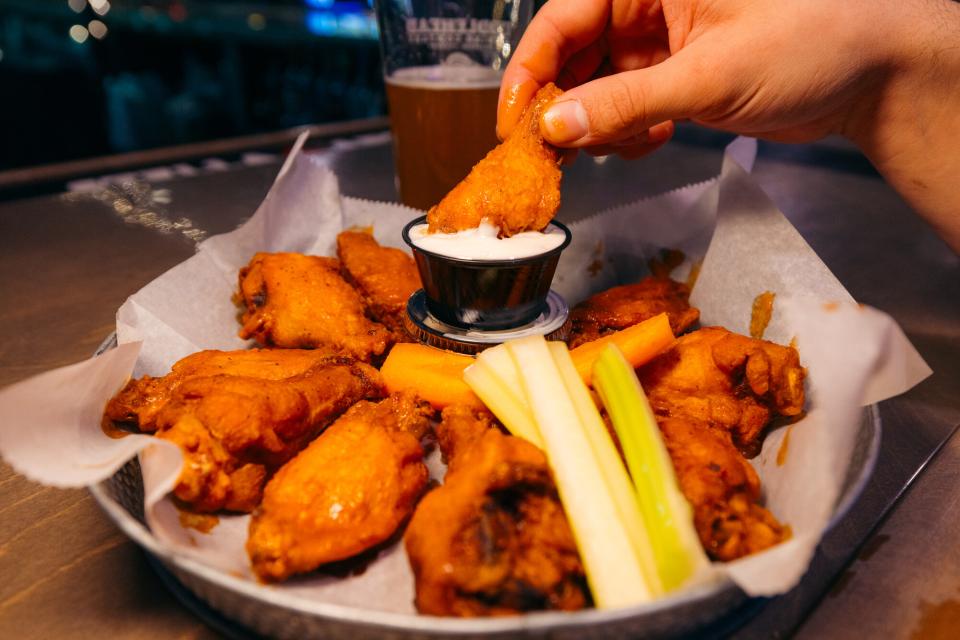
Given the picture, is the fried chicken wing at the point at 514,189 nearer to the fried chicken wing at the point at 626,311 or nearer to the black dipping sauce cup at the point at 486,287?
the black dipping sauce cup at the point at 486,287

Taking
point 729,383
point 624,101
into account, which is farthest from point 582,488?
point 624,101

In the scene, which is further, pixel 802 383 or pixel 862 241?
pixel 862 241

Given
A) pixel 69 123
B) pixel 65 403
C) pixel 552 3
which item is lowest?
pixel 69 123

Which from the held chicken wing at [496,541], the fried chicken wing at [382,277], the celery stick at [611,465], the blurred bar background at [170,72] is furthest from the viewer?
the blurred bar background at [170,72]

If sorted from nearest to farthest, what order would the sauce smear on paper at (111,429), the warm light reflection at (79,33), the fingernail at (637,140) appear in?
the sauce smear on paper at (111,429) → the fingernail at (637,140) → the warm light reflection at (79,33)

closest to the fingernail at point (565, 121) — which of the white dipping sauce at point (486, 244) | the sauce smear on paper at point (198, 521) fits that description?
the white dipping sauce at point (486, 244)

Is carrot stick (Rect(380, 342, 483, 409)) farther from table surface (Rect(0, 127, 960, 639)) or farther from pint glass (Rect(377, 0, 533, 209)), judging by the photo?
pint glass (Rect(377, 0, 533, 209))

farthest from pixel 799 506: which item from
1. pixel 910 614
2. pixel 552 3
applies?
pixel 552 3

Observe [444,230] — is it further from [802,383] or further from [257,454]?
[802,383]

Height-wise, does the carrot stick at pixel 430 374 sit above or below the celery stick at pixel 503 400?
below
